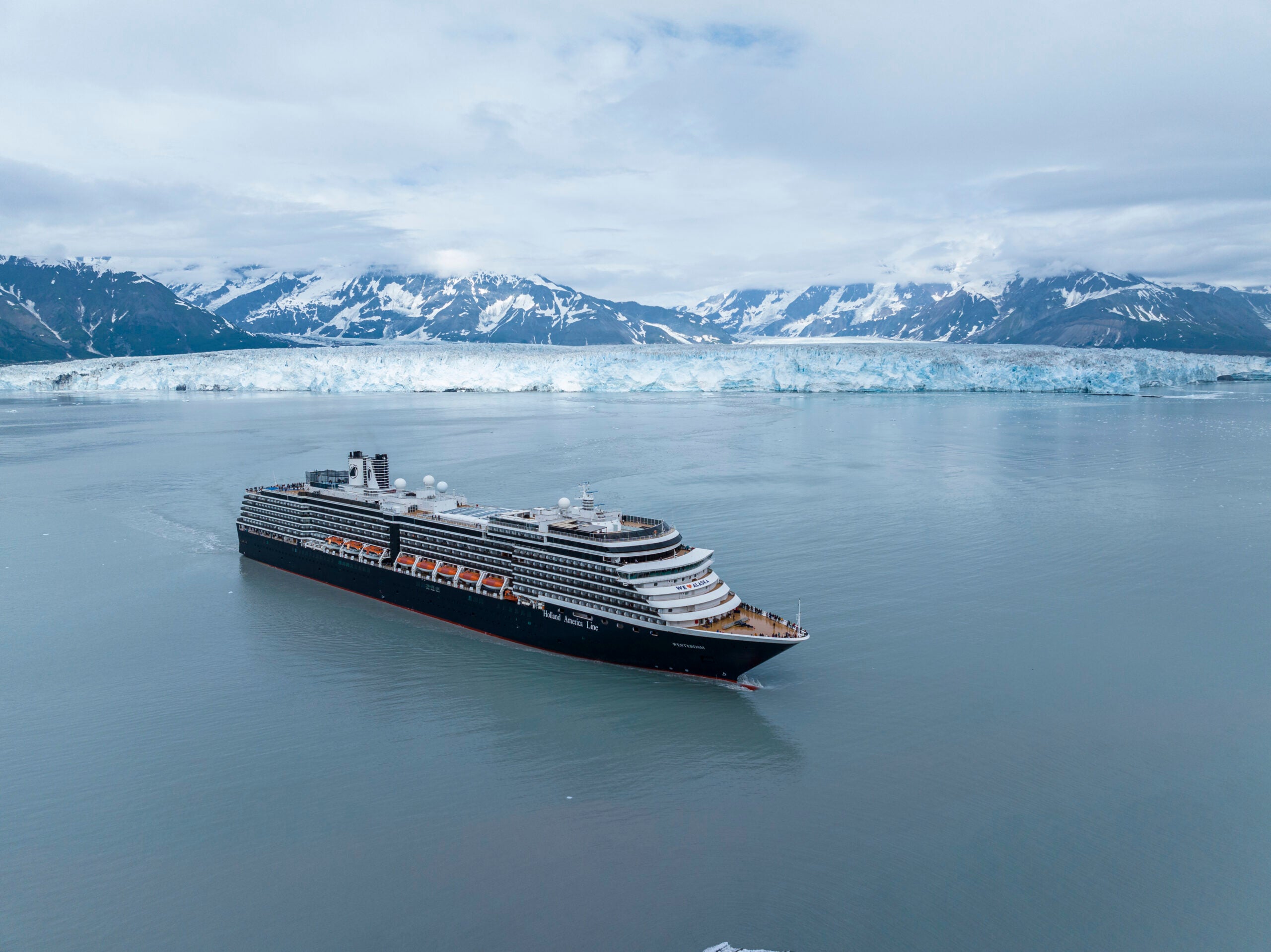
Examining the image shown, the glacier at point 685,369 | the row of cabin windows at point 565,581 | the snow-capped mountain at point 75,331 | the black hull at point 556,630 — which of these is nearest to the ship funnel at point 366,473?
the black hull at point 556,630

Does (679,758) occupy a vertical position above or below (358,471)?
below

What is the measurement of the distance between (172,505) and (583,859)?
3465cm

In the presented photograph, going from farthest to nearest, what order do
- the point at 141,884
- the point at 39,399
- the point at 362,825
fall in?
the point at 39,399 < the point at 362,825 < the point at 141,884

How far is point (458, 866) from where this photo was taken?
12352 millimetres

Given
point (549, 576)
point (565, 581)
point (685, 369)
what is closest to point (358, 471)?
point (549, 576)

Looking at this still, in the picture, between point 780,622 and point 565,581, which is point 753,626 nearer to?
point 780,622

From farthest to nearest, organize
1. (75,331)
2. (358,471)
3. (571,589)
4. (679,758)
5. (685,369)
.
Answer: (75,331)
(685,369)
(358,471)
(571,589)
(679,758)

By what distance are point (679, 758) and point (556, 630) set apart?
590 centimetres

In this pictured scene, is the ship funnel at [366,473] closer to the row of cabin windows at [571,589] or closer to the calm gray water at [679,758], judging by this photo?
the calm gray water at [679,758]

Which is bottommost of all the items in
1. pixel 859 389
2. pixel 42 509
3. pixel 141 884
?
pixel 141 884

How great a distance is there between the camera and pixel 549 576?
20.6 meters

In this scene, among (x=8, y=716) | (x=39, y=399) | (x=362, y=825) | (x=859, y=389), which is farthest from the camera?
(x=39, y=399)

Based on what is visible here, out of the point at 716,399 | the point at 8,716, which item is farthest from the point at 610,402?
the point at 8,716

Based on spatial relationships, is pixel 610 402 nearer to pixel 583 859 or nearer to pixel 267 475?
pixel 267 475
